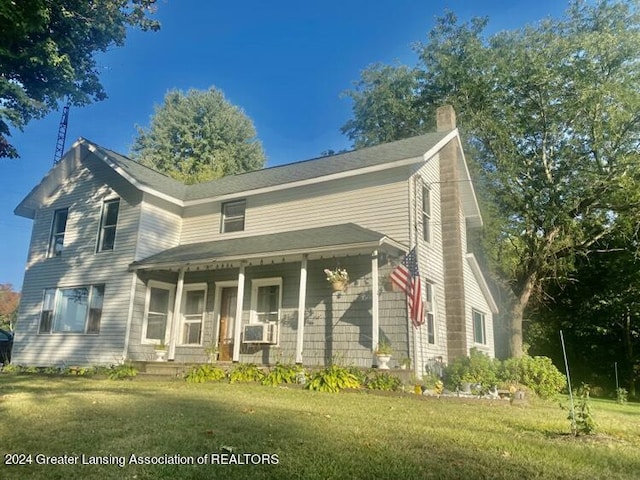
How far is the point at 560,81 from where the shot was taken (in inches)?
757

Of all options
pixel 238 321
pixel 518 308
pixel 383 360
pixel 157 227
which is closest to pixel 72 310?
pixel 157 227

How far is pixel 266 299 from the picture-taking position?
13.3 meters

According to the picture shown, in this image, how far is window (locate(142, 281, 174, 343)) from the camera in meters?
14.4

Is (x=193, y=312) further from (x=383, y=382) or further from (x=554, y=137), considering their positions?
(x=554, y=137)

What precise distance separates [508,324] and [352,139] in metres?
15.7

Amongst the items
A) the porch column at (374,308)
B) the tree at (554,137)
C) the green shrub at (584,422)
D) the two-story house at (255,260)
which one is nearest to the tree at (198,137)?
the two-story house at (255,260)

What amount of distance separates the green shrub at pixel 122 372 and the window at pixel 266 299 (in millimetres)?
3295

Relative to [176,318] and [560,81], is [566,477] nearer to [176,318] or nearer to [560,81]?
[176,318]

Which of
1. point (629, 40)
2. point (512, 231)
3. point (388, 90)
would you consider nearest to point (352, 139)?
point (388, 90)

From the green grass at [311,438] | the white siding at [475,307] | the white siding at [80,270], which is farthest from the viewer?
the white siding at [475,307]

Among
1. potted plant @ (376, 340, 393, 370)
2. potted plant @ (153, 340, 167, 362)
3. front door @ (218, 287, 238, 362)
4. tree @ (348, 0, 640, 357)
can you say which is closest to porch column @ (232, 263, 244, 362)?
front door @ (218, 287, 238, 362)

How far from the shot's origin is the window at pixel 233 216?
603 inches

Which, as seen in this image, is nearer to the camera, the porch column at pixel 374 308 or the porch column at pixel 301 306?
the porch column at pixel 374 308

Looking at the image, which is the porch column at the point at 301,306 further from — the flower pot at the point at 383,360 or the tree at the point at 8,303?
the tree at the point at 8,303
